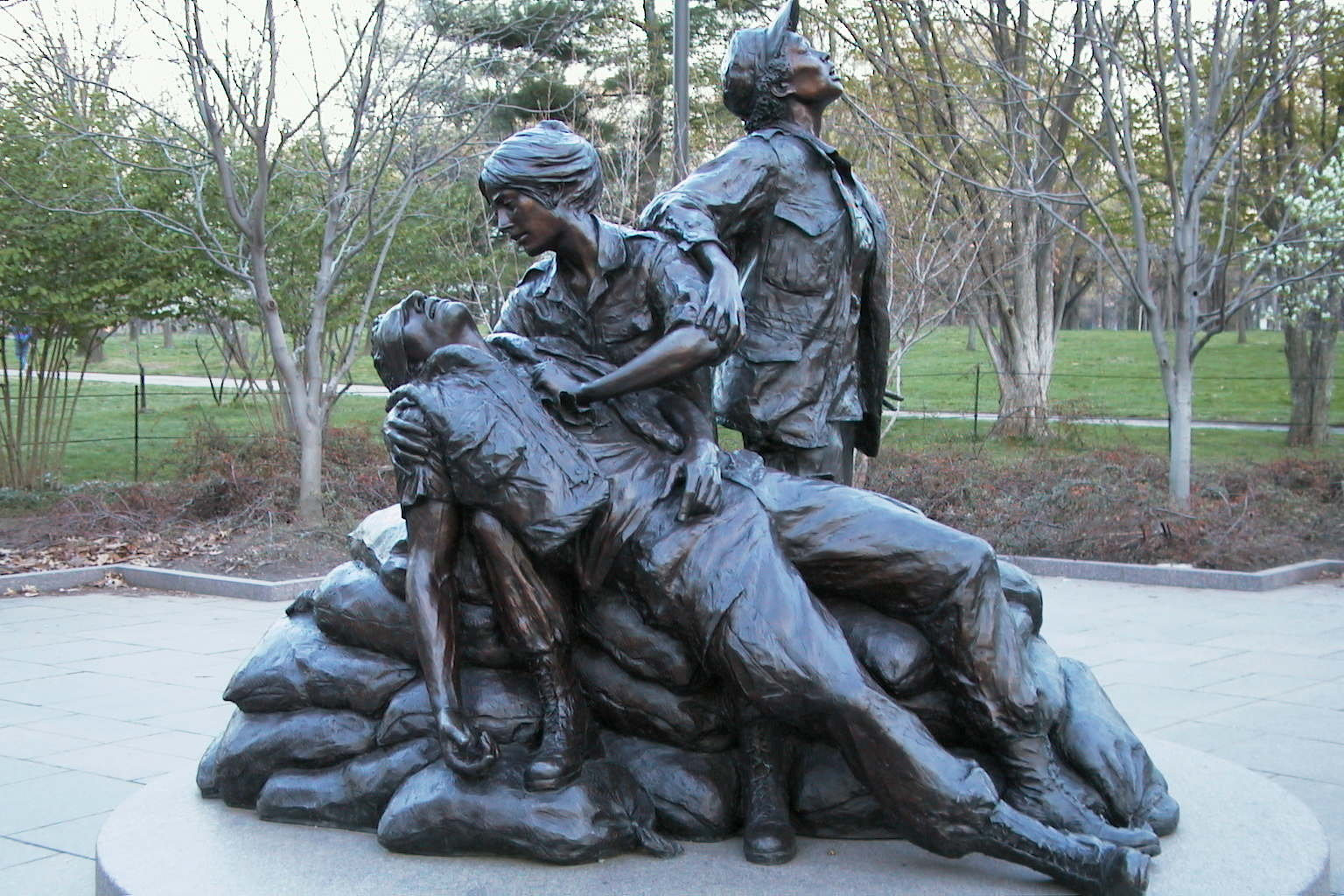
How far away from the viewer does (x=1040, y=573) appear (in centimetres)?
1061

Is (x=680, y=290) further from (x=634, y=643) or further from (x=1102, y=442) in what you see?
(x=1102, y=442)

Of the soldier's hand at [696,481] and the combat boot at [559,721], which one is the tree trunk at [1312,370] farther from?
the combat boot at [559,721]

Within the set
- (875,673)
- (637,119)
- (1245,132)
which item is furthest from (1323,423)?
(875,673)

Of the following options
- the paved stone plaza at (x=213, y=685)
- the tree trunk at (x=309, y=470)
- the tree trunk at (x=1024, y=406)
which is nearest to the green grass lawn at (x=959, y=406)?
the tree trunk at (x=1024, y=406)

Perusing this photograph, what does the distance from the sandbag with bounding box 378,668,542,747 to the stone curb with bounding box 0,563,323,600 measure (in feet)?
19.5

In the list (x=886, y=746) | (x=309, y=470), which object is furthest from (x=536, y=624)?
(x=309, y=470)

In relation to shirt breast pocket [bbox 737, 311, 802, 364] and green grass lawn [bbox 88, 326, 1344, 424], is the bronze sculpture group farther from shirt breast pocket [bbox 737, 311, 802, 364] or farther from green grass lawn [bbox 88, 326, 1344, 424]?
green grass lawn [bbox 88, 326, 1344, 424]

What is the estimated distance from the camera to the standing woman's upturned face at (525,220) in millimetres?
3906

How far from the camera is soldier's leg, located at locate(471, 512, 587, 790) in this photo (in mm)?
3748

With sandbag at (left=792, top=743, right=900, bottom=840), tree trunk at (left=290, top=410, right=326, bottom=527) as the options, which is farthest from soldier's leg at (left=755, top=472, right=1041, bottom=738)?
tree trunk at (left=290, top=410, right=326, bottom=527)

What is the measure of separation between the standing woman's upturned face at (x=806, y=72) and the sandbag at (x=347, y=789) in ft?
7.93

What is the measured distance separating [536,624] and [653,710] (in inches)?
16.1

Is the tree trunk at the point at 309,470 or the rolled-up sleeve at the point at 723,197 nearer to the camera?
the rolled-up sleeve at the point at 723,197

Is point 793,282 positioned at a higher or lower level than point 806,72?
lower
